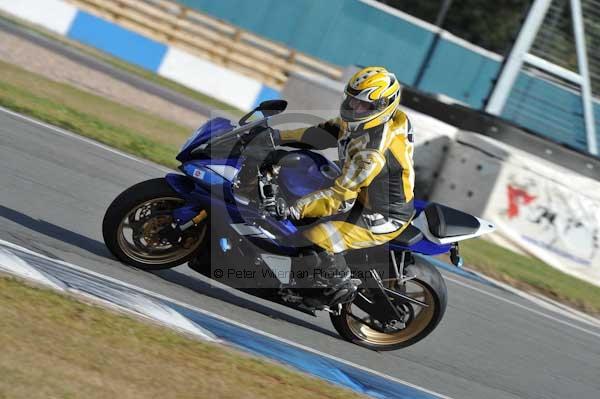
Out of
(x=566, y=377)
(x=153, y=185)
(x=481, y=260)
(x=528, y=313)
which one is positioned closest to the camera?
(x=153, y=185)

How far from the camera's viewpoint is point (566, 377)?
8242 mm

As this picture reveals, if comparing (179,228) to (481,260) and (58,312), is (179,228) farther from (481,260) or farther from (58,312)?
(481,260)

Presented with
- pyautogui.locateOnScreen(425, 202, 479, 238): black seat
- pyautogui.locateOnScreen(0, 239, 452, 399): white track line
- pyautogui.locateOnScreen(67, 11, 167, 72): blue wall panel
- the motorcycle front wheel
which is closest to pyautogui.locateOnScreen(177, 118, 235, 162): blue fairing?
the motorcycle front wheel

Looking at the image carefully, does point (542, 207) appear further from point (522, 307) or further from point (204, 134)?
point (204, 134)

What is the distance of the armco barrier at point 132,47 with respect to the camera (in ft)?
76.3

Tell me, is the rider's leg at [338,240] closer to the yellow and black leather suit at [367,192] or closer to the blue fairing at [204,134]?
the yellow and black leather suit at [367,192]

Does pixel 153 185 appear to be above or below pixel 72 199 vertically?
above

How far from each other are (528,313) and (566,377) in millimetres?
2246

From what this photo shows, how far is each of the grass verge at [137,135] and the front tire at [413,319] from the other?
16.4 feet

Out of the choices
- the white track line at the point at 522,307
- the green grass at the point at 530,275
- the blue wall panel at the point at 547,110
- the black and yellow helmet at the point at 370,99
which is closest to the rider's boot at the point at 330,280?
the black and yellow helmet at the point at 370,99

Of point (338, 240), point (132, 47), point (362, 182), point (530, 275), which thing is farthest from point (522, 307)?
point (132, 47)

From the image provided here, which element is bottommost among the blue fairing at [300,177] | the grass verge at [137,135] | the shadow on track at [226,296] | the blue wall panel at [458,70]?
the shadow on track at [226,296]

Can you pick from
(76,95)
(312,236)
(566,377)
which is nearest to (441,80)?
(76,95)

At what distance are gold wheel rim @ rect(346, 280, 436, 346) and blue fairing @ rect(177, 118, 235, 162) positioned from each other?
1663 mm
